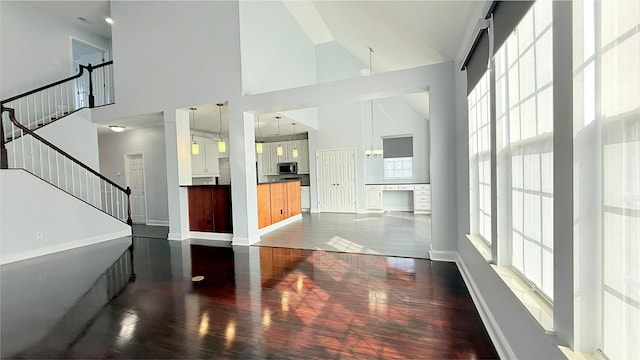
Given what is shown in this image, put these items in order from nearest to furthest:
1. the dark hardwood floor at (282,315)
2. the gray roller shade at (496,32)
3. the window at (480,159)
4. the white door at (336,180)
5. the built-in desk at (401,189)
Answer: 1. the gray roller shade at (496,32)
2. the dark hardwood floor at (282,315)
3. the window at (480,159)
4. the built-in desk at (401,189)
5. the white door at (336,180)

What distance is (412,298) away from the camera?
2.62m

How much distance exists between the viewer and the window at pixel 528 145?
1.31m

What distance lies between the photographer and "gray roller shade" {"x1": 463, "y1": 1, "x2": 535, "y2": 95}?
1399 millimetres

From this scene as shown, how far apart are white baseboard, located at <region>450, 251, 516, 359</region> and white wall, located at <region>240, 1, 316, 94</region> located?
447 centimetres

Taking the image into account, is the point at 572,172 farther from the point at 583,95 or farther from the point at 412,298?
the point at 412,298

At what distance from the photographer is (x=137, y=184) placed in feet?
25.4

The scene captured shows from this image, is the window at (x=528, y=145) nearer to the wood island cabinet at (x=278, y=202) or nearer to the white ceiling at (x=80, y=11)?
the wood island cabinet at (x=278, y=202)

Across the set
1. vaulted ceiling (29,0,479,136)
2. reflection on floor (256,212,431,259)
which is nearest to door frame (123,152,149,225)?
vaulted ceiling (29,0,479,136)

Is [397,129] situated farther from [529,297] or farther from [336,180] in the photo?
Answer: [529,297]

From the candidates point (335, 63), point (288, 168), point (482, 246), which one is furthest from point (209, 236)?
point (335, 63)

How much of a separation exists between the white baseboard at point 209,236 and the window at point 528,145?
474cm

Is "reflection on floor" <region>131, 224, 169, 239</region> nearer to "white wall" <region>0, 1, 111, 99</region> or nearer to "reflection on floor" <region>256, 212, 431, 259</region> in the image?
"reflection on floor" <region>256, 212, 431, 259</region>

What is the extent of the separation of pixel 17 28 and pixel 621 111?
9747 millimetres

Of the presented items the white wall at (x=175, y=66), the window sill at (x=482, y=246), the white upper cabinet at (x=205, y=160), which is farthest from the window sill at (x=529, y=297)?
the white upper cabinet at (x=205, y=160)
